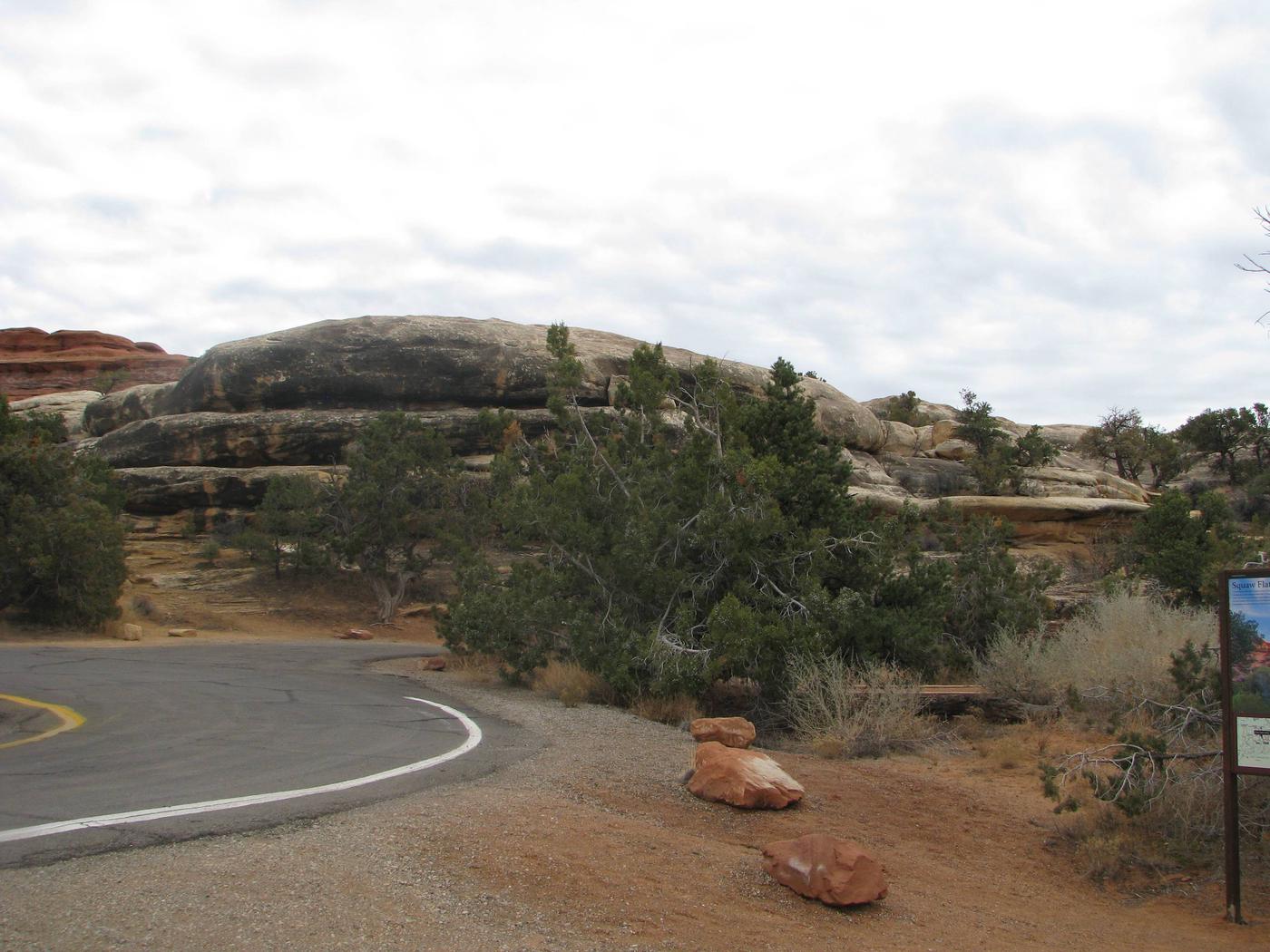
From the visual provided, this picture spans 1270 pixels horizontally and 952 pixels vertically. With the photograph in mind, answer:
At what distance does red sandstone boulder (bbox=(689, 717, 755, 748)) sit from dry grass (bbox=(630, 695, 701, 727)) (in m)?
2.51

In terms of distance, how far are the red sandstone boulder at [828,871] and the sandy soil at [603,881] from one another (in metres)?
0.11

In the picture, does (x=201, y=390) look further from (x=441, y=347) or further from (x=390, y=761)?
(x=390, y=761)

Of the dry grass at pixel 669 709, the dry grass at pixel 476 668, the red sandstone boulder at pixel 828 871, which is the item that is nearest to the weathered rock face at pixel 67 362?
the dry grass at pixel 476 668

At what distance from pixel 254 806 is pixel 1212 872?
24.7 ft

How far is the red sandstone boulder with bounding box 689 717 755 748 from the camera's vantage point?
10812 millimetres

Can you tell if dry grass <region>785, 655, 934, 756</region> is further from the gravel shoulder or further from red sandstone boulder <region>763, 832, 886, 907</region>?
red sandstone boulder <region>763, 832, 886, 907</region>

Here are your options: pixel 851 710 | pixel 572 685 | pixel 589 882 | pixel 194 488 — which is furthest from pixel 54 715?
pixel 194 488

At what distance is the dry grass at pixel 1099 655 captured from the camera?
1352 cm

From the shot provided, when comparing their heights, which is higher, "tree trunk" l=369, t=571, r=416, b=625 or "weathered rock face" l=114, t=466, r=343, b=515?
"weathered rock face" l=114, t=466, r=343, b=515

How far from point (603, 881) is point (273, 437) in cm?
3495

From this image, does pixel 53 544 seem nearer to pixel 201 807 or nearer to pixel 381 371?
pixel 381 371

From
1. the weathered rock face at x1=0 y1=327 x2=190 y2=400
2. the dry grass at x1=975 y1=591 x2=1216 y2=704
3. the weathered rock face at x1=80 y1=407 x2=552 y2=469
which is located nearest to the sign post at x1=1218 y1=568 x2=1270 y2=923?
the dry grass at x1=975 y1=591 x2=1216 y2=704

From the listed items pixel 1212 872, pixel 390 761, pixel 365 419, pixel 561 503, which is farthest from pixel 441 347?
pixel 1212 872

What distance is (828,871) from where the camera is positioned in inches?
245
